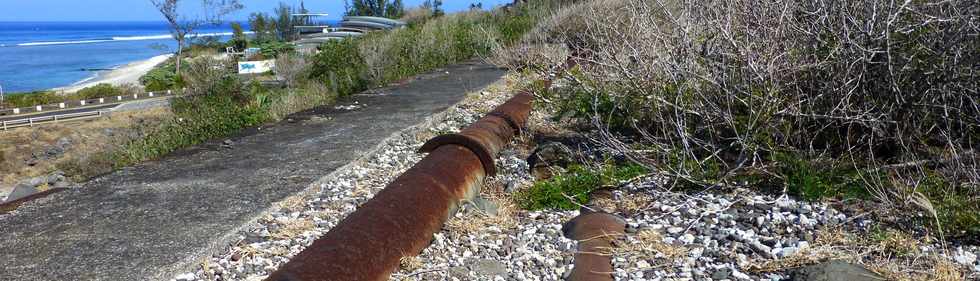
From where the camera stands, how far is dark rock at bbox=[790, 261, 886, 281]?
3.06 metres

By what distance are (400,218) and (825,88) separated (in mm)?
2585

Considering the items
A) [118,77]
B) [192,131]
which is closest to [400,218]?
[192,131]

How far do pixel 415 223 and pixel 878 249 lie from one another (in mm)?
1967

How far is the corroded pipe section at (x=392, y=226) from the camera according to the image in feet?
9.91

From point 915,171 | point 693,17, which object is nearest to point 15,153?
point 693,17

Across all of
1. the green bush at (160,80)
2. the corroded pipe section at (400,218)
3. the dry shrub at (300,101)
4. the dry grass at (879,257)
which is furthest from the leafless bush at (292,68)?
the green bush at (160,80)

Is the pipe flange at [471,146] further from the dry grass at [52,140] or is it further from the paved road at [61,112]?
the paved road at [61,112]

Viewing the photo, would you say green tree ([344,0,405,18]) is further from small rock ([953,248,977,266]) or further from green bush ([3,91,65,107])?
small rock ([953,248,977,266])

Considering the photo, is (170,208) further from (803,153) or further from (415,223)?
(803,153)

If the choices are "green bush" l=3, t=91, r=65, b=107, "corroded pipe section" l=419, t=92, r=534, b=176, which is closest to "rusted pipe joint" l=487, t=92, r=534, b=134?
"corroded pipe section" l=419, t=92, r=534, b=176

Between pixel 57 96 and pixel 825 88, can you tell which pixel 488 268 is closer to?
pixel 825 88

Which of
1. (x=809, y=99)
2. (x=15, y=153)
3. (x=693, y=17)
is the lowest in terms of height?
(x=15, y=153)

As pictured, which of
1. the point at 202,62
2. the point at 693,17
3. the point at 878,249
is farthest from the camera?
the point at 202,62

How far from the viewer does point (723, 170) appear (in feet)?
15.5
